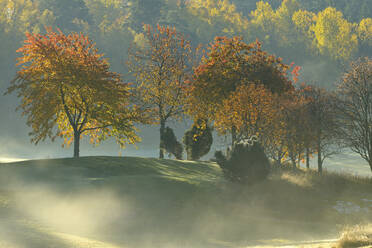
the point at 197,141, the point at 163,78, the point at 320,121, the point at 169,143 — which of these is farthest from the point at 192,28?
the point at 320,121

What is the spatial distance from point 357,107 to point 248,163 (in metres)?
10.4

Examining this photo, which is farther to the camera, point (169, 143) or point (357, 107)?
point (169, 143)

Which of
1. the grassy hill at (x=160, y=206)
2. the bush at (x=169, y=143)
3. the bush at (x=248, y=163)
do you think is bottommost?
the grassy hill at (x=160, y=206)

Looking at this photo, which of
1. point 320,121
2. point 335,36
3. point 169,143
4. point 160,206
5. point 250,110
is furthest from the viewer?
point 335,36

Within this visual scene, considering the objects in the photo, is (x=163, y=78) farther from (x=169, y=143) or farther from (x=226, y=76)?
(x=169, y=143)

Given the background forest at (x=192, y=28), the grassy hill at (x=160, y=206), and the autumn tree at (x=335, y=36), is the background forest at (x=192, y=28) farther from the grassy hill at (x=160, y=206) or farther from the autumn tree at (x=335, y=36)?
the grassy hill at (x=160, y=206)

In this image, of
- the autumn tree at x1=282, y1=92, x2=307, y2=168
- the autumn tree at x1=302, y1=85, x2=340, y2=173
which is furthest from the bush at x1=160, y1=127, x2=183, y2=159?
the autumn tree at x1=302, y1=85, x2=340, y2=173

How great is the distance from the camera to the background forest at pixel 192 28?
89.2 meters

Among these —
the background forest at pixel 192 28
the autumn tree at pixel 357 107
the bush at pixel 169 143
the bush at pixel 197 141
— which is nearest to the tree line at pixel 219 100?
the autumn tree at pixel 357 107

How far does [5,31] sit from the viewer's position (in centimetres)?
8800

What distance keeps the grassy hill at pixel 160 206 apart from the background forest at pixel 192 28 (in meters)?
60.3

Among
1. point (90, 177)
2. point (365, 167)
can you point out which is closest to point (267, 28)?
point (365, 167)

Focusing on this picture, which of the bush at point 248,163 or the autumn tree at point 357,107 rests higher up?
the autumn tree at point 357,107

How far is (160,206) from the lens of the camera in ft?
63.3
